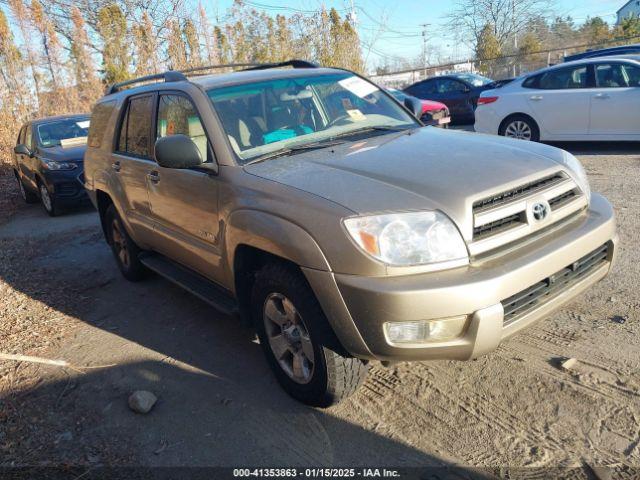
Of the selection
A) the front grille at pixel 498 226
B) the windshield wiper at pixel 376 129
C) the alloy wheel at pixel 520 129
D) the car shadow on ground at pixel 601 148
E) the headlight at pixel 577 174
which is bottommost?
the car shadow on ground at pixel 601 148

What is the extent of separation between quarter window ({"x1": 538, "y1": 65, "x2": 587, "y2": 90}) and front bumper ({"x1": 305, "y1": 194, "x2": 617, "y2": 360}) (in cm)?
729

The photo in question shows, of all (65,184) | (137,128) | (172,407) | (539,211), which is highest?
(137,128)

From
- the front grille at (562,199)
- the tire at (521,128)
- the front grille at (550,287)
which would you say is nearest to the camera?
the front grille at (550,287)

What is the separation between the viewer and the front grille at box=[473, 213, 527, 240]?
246 centimetres

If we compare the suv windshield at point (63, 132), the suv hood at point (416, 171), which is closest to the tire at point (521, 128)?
the suv hood at point (416, 171)

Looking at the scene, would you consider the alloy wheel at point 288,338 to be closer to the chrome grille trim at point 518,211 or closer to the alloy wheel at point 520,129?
the chrome grille trim at point 518,211

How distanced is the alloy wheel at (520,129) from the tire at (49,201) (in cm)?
808

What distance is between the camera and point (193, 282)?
153 inches

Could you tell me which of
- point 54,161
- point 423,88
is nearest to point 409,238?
point 54,161

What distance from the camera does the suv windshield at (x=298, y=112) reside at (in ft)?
11.1

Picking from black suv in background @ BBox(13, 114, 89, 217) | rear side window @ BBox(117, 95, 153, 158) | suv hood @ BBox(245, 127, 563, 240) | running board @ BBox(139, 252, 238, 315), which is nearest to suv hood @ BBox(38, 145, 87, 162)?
black suv in background @ BBox(13, 114, 89, 217)

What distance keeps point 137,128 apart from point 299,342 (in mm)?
2619

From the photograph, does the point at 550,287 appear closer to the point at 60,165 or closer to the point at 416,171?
the point at 416,171

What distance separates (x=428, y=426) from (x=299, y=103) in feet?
7.52
